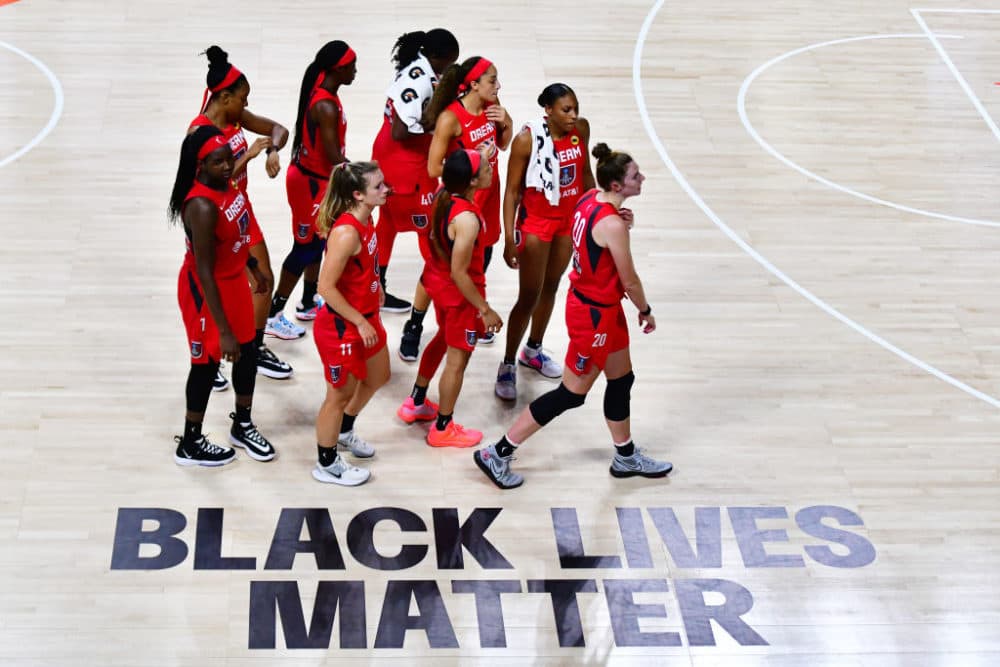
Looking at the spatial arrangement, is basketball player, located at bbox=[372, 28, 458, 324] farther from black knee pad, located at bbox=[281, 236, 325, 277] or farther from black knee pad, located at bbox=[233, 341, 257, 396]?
black knee pad, located at bbox=[233, 341, 257, 396]

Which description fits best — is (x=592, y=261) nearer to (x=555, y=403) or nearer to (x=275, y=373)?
(x=555, y=403)

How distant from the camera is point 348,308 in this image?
668 centimetres

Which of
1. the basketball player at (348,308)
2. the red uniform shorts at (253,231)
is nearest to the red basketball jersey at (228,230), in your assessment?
the red uniform shorts at (253,231)

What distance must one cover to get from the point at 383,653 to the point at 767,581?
6.68 ft

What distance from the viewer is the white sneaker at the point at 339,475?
285 inches

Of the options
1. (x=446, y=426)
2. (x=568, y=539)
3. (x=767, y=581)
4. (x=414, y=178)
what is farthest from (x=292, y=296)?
(x=767, y=581)

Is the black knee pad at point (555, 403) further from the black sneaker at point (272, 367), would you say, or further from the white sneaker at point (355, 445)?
the black sneaker at point (272, 367)

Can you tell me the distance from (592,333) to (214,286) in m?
1.97

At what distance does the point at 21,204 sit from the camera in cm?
948

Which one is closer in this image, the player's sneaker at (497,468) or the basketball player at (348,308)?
the basketball player at (348,308)

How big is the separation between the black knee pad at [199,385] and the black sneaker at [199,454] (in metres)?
0.23

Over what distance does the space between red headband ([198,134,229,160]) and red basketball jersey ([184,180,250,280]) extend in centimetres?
15

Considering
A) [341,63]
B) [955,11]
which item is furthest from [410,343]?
[955,11]

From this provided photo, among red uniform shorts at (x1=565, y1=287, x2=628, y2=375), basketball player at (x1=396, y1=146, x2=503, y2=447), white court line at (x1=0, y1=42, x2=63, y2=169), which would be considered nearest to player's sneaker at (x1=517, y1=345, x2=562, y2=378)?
basketball player at (x1=396, y1=146, x2=503, y2=447)
